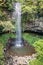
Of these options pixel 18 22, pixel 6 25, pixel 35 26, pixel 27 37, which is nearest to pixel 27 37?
pixel 27 37

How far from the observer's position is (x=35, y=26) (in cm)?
1878

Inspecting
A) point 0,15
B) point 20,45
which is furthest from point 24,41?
point 0,15

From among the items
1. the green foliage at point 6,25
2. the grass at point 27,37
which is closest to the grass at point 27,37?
the grass at point 27,37

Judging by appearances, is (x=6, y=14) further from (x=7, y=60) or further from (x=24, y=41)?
(x=7, y=60)

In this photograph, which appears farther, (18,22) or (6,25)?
(18,22)

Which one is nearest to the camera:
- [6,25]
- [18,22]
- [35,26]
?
[6,25]

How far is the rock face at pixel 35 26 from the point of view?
1853cm

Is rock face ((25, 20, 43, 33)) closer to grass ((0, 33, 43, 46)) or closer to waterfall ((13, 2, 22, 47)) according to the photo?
grass ((0, 33, 43, 46))

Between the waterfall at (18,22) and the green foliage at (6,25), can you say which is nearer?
the green foliage at (6,25)

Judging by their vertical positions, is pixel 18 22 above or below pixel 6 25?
below

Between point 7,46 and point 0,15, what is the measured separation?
270cm

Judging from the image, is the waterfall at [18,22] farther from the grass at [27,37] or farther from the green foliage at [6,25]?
the green foliage at [6,25]

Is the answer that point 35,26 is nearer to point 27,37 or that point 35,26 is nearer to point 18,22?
point 27,37

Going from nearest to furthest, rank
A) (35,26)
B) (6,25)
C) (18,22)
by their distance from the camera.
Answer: (6,25) < (35,26) < (18,22)
